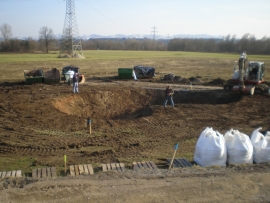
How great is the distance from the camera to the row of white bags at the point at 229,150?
8.97 m

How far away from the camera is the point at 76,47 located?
200 feet

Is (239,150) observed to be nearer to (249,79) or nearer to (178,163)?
(178,163)

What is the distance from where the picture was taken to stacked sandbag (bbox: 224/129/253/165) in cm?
900

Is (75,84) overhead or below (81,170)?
overhead

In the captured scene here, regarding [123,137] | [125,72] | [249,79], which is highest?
[249,79]

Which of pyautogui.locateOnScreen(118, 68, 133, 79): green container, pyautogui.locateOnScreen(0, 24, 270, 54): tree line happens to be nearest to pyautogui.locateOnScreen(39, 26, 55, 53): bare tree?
pyautogui.locateOnScreen(0, 24, 270, 54): tree line

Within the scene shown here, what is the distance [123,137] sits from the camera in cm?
1329

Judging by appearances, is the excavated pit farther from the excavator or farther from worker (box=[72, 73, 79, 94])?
the excavator

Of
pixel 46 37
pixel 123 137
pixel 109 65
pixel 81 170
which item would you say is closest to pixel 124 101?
pixel 123 137

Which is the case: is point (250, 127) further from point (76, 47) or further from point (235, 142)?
point (76, 47)

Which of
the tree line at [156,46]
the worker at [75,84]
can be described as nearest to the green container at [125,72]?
the worker at [75,84]

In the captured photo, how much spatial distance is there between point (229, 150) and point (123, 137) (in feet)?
17.7

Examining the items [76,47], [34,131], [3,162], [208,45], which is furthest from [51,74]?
[208,45]

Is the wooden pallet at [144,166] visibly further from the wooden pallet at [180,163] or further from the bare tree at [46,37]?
the bare tree at [46,37]
